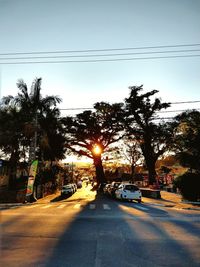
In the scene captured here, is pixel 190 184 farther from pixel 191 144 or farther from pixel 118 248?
pixel 118 248

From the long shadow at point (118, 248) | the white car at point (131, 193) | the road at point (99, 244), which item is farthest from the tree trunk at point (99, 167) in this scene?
the long shadow at point (118, 248)

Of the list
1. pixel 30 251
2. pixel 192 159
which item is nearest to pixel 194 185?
pixel 192 159

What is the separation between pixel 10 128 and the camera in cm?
3000

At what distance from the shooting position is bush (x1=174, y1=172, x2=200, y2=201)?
22734mm

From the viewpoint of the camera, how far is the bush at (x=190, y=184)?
2273 cm

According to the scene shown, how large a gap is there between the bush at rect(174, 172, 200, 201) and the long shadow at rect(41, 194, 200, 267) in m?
14.2

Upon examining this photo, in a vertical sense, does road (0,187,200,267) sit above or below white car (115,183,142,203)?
below

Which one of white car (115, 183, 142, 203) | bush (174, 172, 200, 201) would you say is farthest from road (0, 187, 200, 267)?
white car (115, 183, 142, 203)

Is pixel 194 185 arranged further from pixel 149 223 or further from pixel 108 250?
pixel 108 250

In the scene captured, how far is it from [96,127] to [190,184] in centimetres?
2426

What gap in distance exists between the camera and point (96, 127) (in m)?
45.2

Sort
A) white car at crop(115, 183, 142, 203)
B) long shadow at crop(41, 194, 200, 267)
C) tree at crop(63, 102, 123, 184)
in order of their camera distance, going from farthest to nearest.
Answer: tree at crop(63, 102, 123, 184)
white car at crop(115, 183, 142, 203)
long shadow at crop(41, 194, 200, 267)

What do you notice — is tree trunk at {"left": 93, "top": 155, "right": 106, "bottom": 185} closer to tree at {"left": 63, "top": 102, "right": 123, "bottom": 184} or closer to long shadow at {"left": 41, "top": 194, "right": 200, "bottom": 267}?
tree at {"left": 63, "top": 102, "right": 123, "bottom": 184}

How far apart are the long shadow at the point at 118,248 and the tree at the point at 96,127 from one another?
34.8 m
